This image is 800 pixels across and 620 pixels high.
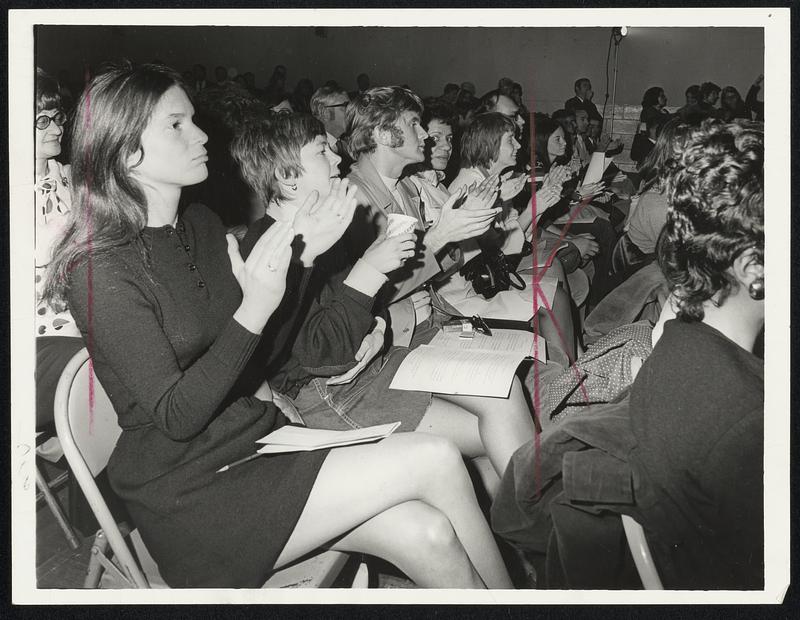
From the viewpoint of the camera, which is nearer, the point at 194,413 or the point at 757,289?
the point at 194,413

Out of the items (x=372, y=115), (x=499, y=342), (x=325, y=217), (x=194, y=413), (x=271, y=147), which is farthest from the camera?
(x=372, y=115)

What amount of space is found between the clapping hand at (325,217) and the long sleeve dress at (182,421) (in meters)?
0.21

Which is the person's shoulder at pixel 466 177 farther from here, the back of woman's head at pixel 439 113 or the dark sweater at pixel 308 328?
the dark sweater at pixel 308 328

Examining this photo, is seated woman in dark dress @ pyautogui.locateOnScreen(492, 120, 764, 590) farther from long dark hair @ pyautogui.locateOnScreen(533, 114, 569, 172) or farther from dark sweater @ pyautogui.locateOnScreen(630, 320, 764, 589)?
long dark hair @ pyautogui.locateOnScreen(533, 114, 569, 172)

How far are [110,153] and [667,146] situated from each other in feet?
3.27

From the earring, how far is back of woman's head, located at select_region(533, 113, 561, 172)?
0.54m

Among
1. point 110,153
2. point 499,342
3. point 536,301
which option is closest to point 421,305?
point 499,342

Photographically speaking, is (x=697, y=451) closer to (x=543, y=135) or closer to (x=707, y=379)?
(x=707, y=379)

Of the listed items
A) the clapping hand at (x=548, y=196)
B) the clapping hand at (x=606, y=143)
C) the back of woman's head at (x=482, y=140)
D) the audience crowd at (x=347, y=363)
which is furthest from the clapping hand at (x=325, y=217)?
the back of woman's head at (x=482, y=140)

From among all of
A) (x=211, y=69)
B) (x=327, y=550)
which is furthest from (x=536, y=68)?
(x=327, y=550)

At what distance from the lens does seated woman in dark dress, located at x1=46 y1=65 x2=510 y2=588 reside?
95 centimetres

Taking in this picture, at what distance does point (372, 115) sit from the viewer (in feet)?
5.65

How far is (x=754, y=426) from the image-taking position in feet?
3.64

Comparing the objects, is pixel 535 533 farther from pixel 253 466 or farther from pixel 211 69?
pixel 211 69
